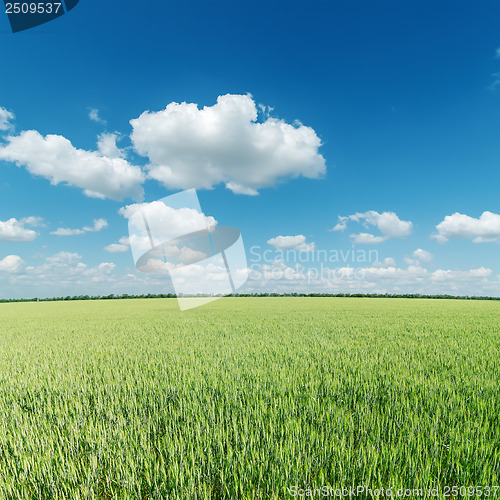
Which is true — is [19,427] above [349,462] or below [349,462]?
below

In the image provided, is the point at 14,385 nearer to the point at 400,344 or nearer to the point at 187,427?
the point at 187,427

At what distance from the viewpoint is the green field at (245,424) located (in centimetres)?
260

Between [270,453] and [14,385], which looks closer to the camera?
[270,453]

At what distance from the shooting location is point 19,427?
12.7ft

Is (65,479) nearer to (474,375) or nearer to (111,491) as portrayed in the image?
(111,491)

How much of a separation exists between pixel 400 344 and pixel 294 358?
4.22m

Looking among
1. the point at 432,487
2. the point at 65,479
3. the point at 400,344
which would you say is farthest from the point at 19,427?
the point at 400,344

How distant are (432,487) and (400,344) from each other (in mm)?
7561

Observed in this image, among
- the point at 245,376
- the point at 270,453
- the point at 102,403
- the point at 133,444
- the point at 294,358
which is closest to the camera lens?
the point at 270,453

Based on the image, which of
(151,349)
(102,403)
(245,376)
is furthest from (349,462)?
(151,349)

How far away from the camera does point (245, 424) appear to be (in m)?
3.32

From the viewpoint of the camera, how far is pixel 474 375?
5754mm

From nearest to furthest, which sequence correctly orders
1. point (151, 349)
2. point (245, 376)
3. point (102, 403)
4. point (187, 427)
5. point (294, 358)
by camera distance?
point (187, 427) → point (102, 403) → point (245, 376) → point (294, 358) → point (151, 349)

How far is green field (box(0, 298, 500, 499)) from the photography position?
2602mm
